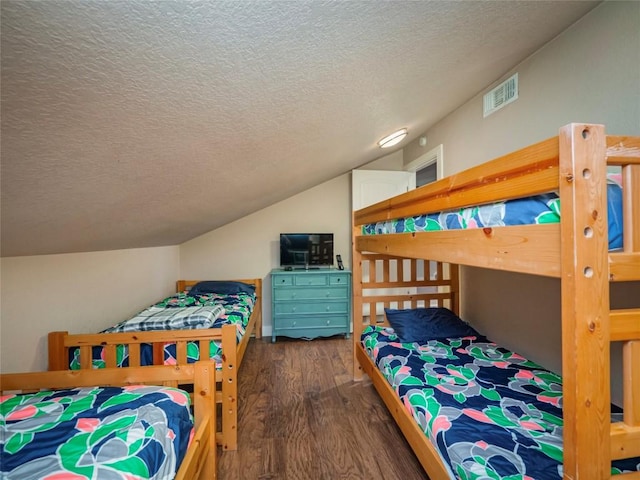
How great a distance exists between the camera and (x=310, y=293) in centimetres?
314

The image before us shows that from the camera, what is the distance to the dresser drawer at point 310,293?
3.11 metres

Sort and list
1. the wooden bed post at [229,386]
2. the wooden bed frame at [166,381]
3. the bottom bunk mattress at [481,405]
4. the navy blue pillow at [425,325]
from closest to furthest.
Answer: the bottom bunk mattress at [481,405] → the wooden bed frame at [166,381] → the wooden bed post at [229,386] → the navy blue pillow at [425,325]

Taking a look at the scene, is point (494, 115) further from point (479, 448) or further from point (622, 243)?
point (479, 448)

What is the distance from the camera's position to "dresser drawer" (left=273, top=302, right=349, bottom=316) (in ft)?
10.2

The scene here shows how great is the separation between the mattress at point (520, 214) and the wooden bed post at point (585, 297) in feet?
0.24

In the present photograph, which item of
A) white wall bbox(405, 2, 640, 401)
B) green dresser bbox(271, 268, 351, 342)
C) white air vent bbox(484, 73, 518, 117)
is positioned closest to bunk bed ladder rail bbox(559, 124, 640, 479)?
white wall bbox(405, 2, 640, 401)

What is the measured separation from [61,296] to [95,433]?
1.28m

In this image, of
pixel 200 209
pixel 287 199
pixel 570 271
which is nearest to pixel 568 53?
pixel 570 271

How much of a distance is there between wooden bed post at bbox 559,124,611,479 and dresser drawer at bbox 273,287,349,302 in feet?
8.54

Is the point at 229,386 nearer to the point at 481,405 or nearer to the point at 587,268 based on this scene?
the point at 481,405

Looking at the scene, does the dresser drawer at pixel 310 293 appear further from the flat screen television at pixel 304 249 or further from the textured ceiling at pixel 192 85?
the textured ceiling at pixel 192 85

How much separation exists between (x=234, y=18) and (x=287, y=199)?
295cm

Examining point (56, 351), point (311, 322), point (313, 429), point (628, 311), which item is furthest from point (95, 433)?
point (311, 322)

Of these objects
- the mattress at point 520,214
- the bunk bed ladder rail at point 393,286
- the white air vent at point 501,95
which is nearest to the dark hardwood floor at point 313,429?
the bunk bed ladder rail at point 393,286
